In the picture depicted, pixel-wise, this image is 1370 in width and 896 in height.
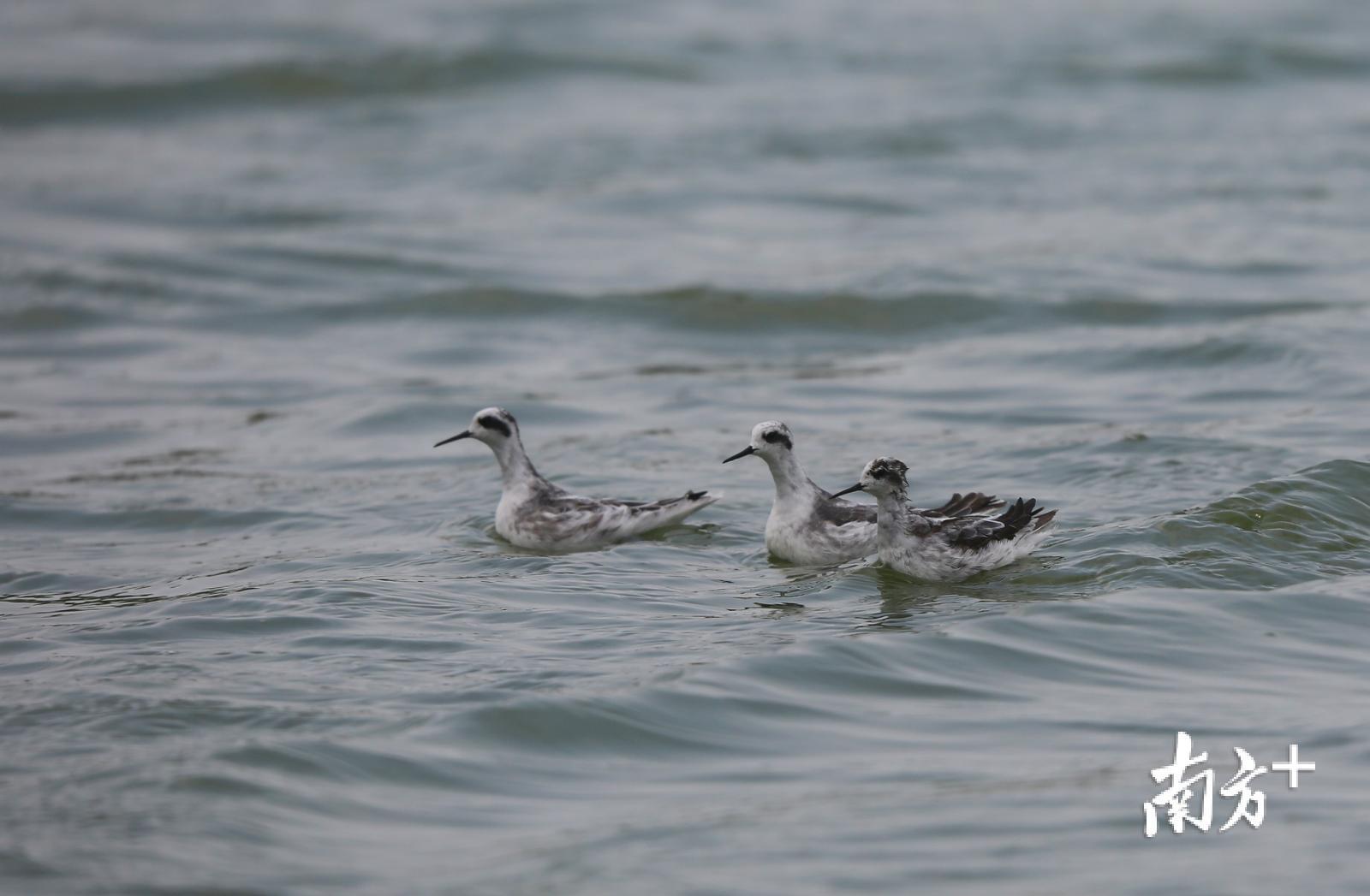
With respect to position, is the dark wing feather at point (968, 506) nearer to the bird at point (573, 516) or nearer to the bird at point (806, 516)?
the bird at point (806, 516)

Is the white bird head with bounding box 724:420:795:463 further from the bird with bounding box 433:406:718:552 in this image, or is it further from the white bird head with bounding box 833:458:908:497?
the white bird head with bounding box 833:458:908:497

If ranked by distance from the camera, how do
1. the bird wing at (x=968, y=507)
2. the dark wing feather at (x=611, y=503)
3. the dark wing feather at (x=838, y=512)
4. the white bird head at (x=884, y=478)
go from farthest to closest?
the dark wing feather at (x=611, y=503)
the dark wing feather at (x=838, y=512)
the bird wing at (x=968, y=507)
the white bird head at (x=884, y=478)

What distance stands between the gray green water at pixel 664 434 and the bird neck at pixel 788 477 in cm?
57

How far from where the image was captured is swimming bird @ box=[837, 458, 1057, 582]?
12.2m

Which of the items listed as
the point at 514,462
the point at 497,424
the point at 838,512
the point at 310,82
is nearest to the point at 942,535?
the point at 838,512

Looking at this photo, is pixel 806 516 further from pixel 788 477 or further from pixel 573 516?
pixel 573 516

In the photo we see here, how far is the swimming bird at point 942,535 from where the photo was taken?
12.2m

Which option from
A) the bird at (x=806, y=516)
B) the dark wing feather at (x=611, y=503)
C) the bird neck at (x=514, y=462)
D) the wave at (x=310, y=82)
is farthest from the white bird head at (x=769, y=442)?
the wave at (x=310, y=82)

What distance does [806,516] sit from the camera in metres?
13.2

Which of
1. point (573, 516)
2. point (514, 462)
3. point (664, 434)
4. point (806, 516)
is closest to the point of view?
point (806, 516)

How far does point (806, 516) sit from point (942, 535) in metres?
1.26

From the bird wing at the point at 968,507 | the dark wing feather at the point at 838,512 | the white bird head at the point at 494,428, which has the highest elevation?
the white bird head at the point at 494,428

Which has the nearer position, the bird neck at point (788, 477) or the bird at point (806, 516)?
the bird at point (806, 516)

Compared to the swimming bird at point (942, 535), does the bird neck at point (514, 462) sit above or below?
above
